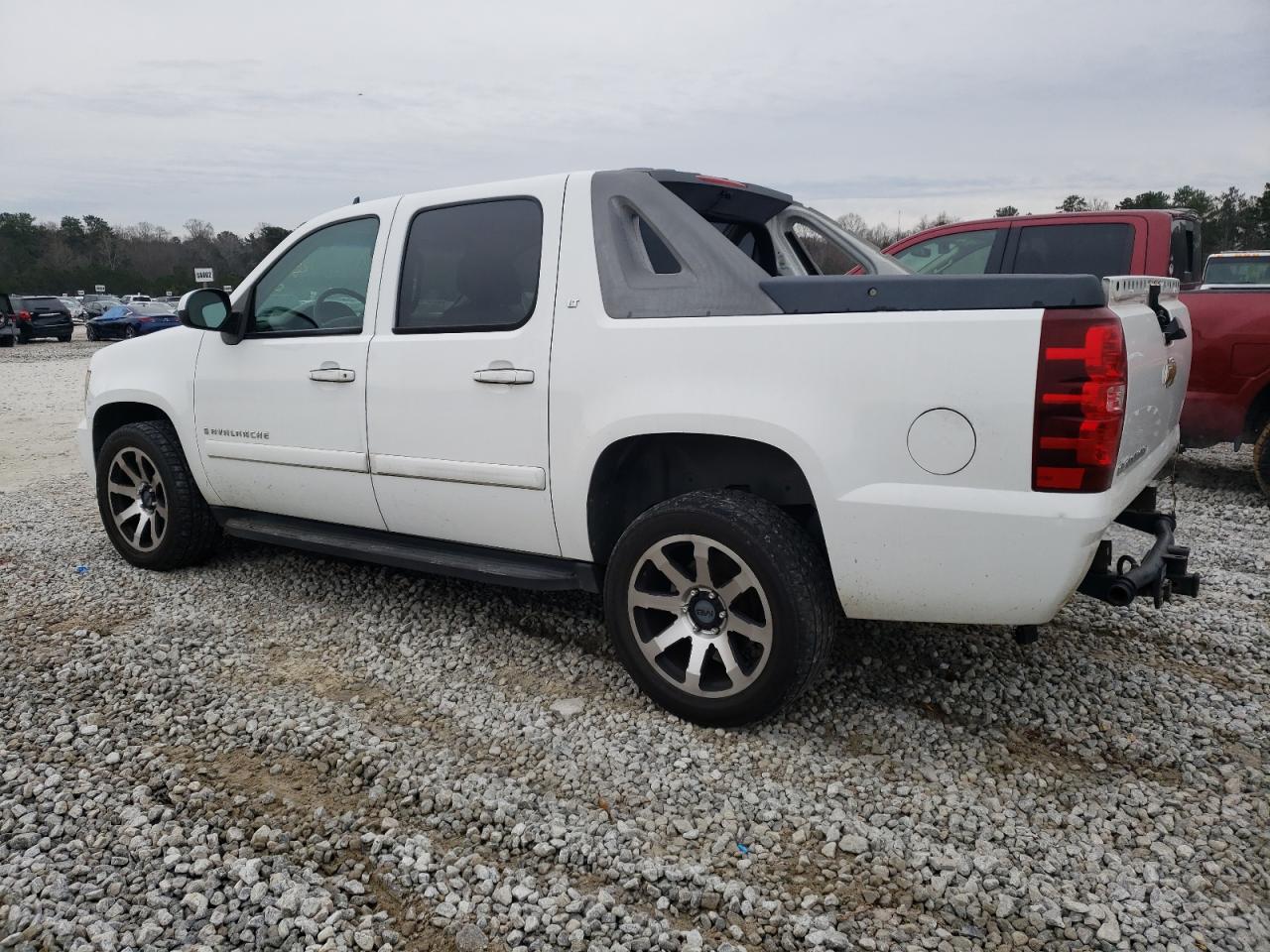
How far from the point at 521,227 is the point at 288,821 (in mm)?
2234

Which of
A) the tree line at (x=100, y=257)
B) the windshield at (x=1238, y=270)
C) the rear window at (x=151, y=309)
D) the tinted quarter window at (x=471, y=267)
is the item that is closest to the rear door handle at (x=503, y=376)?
the tinted quarter window at (x=471, y=267)

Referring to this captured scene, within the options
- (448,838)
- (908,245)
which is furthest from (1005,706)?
(908,245)

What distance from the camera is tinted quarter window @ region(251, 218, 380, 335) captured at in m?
3.97

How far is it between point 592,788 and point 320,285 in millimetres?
2656

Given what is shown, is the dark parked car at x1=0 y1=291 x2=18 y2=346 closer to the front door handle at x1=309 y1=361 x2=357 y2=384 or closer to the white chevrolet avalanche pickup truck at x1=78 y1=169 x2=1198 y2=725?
the white chevrolet avalanche pickup truck at x1=78 y1=169 x2=1198 y2=725

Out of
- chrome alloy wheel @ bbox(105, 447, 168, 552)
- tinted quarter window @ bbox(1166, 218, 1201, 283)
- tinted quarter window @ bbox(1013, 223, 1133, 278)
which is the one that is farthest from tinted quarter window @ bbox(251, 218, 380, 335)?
tinted quarter window @ bbox(1166, 218, 1201, 283)

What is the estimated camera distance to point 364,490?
389cm

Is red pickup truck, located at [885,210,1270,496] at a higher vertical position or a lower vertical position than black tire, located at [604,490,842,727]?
higher

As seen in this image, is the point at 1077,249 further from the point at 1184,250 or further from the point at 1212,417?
the point at 1212,417

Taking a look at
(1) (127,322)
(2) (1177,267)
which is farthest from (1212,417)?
(1) (127,322)

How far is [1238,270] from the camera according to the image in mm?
11477

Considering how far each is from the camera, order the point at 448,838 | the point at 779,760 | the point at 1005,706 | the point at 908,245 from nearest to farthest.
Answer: the point at 448,838
the point at 779,760
the point at 1005,706
the point at 908,245

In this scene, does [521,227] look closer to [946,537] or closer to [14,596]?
[946,537]

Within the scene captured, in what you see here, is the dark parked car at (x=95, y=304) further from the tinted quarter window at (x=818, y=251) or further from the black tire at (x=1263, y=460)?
the black tire at (x=1263, y=460)
